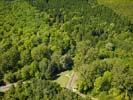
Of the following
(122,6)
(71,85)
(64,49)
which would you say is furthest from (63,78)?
(122,6)

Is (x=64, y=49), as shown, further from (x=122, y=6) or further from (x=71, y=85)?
(x=122, y=6)

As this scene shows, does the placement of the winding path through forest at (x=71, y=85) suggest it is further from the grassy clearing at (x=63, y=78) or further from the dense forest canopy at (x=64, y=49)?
the dense forest canopy at (x=64, y=49)

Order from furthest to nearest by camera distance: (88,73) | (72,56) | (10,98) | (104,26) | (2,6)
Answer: (2,6) → (104,26) → (72,56) → (88,73) → (10,98)

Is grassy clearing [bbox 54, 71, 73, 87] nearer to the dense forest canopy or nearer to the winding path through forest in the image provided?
the winding path through forest

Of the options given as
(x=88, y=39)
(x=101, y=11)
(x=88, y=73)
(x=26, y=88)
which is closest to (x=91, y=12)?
(x=101, y=11)

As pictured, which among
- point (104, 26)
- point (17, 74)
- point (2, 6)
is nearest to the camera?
point (17, 74)

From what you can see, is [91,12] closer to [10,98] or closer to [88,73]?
[88,73]
